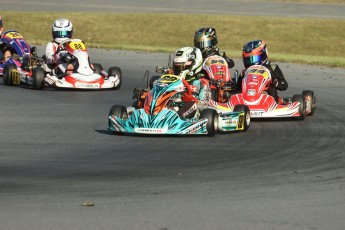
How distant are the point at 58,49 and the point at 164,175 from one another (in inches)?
302

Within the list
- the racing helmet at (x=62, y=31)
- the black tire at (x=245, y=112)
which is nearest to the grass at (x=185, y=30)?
the racing helmet at (x=62, y=31)

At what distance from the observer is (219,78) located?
48.2 feet

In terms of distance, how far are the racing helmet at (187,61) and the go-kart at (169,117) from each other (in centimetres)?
69

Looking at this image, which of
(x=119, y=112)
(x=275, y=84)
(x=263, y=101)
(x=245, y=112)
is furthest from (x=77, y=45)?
(x=245, y=112)

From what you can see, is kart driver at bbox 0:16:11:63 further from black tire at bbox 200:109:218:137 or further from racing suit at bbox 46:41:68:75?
black tire at bbox 200:109:218:137

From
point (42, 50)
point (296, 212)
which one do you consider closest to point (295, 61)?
point (42, 50)

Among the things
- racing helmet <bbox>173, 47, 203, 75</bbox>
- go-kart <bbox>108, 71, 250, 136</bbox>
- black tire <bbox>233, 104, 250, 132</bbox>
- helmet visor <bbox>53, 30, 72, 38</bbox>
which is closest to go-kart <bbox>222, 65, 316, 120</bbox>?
racing helmet <bbox>173, 47, 203, 75</bbox>

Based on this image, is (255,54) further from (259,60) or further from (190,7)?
(190,7)

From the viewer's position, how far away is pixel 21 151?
10492 millimetres

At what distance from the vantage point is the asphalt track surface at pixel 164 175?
7672 millimetres

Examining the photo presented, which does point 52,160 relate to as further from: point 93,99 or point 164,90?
point 93,99

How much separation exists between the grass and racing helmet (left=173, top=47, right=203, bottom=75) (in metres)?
13.4

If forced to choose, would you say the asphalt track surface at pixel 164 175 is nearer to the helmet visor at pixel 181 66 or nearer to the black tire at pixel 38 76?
the helmet visor at pixel 181 66

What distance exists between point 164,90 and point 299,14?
2043cm
